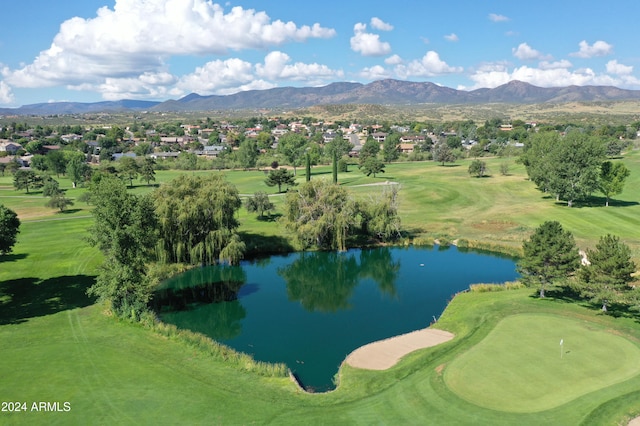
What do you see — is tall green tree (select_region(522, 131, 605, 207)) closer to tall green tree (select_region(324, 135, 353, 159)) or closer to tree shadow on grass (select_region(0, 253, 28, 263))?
tree shadow on grass (select_region(0, 253, 28, 263))

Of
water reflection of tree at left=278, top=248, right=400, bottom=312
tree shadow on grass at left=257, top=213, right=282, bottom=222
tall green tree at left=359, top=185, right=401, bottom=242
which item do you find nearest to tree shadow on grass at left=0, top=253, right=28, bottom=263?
water reflection of tree at left=278, top=248, right=400, bottom=312

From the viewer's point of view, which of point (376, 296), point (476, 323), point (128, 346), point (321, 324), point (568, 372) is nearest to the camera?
point (568, 372)

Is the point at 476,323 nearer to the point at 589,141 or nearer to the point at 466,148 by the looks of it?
the point at 589,141

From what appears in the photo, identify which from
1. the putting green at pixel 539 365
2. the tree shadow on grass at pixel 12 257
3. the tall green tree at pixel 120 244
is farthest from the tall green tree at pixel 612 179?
the tree shadow on grass at pixel 12 257

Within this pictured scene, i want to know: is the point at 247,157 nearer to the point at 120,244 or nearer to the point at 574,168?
Answer: the point at 574,168

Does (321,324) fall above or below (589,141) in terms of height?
below

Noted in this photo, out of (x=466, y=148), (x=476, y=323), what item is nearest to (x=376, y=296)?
(x=476, y=323)

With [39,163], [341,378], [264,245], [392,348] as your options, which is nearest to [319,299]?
[392,348]

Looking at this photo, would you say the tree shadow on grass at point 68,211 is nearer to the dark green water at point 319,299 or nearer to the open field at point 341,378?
the open field at point 341,378
